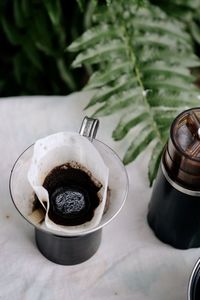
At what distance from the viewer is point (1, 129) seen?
0.89 metres

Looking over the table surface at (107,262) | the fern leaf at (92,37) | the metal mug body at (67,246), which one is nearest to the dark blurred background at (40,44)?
the fern leaf at (92,37)

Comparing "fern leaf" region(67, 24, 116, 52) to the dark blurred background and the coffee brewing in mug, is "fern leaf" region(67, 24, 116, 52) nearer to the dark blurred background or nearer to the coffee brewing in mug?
the dark blurred background

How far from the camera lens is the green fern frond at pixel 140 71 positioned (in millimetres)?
865

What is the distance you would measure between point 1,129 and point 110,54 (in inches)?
8.9

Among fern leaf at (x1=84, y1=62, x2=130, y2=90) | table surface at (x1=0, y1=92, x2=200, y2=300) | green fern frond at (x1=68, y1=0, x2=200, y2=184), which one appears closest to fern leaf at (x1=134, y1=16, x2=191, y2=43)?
green fern frond at (x1=68, y1=0, x2=200, y2=184)

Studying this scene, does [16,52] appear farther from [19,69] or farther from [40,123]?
[40,123]

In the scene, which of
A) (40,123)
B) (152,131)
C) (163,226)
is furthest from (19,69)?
(163,226)

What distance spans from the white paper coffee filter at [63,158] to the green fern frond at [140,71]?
4.4 inches

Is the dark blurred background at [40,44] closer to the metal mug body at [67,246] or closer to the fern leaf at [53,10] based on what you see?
the fern leaf at [53,10]

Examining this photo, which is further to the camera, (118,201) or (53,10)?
(53,10)

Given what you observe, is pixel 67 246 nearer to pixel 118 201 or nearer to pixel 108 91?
pixel 118 201

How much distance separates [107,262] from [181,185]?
18 cm

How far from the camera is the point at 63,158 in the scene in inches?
30.2

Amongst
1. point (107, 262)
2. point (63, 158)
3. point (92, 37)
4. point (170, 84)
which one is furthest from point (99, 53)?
point (107, 262)
